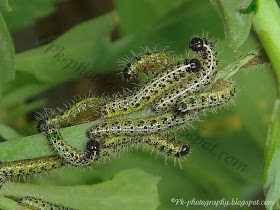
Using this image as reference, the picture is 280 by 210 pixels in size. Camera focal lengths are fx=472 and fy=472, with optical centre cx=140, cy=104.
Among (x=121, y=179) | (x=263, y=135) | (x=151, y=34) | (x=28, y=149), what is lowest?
(x=263, y=135)

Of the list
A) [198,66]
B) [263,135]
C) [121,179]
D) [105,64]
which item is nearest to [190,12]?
[105,64]

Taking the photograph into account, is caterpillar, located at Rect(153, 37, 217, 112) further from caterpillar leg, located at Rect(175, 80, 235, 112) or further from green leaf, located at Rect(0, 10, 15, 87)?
green leaf, located at Rect(0, 10, 15, 87)

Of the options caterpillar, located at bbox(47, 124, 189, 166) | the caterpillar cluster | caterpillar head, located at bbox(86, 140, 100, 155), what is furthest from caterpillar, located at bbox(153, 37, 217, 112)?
caterpillar head, located at bbox(86, 140, 100, 155)

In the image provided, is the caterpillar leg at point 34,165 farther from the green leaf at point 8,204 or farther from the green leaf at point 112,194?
the green leaf at point 112,194

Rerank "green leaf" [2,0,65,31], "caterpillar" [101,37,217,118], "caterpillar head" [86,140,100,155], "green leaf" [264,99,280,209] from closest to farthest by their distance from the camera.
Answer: "green leaf" [264,99,280,209], "caterpillar head" [86,140,100,155], "caterpillar" [101,37,217,118], "green leaf" [2,0,65,31]

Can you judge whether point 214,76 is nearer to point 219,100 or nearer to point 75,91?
point 219,100
